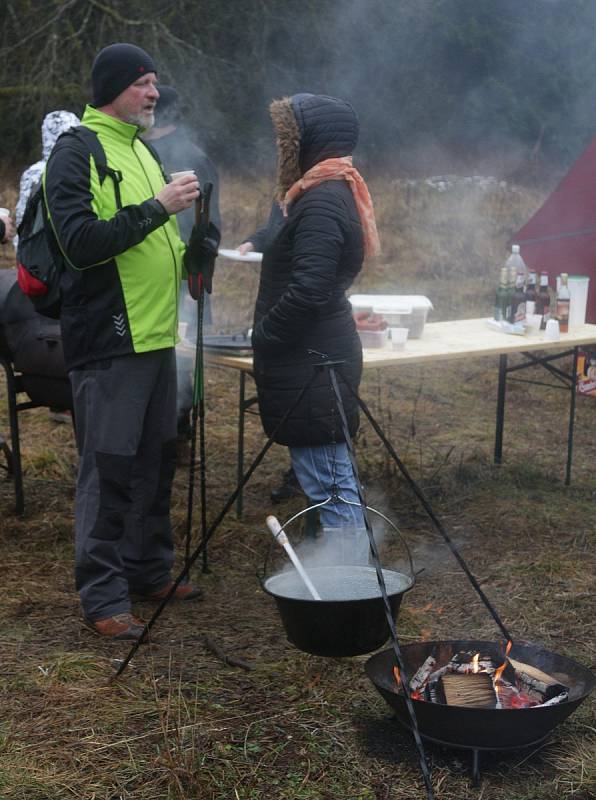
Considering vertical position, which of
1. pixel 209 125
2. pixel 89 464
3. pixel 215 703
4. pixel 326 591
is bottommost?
pixel 215 703

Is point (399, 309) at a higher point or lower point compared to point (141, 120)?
lower

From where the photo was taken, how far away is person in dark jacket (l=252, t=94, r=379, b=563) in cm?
332

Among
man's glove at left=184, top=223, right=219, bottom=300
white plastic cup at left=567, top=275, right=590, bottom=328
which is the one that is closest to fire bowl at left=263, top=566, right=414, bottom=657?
man's glove at left=184, top=223, right=219, bottom=300

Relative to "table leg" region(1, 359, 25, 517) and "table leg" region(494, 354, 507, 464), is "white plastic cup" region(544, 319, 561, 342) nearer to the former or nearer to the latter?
"table leg" region(494, 354, 507, 464)

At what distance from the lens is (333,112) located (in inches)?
133

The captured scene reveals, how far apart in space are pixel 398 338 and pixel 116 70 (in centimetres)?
185

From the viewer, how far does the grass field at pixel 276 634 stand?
2.68 metres

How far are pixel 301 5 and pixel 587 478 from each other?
281 inches

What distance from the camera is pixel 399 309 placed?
15.3 ft

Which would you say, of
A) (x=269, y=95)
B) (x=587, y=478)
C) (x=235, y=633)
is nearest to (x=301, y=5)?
(x=269, y=95)

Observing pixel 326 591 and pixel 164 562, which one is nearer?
pixel 326 591

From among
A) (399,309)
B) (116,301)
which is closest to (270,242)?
(116,301)

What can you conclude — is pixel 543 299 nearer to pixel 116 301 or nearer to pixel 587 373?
pixel 587 373

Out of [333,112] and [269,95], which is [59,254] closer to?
[333,112]
